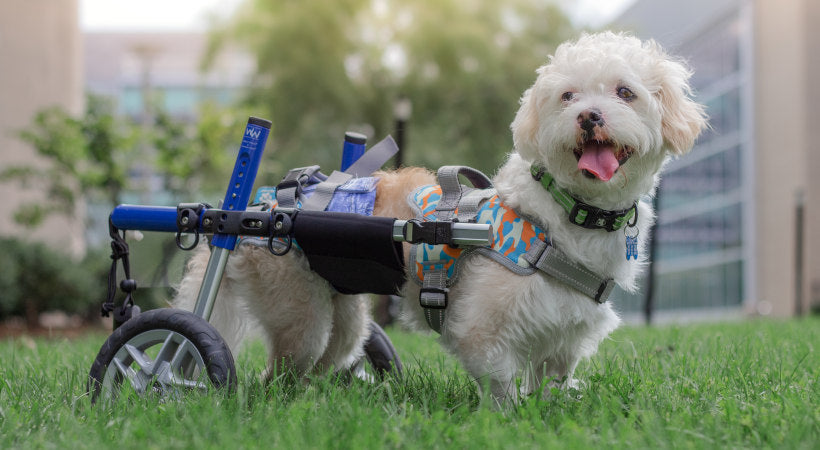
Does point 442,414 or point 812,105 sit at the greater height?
point 812,105

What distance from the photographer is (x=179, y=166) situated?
11922mm

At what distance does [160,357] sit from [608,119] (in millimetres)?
1917

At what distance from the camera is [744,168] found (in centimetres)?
2661

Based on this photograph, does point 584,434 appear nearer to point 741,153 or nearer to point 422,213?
point 422,213

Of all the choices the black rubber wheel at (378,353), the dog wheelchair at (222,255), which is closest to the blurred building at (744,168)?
the black rubber wheel at (378,353)

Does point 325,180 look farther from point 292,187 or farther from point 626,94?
point 626,94

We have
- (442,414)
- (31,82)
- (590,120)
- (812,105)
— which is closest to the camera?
(442,414)

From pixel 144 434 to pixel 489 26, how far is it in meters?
17.7

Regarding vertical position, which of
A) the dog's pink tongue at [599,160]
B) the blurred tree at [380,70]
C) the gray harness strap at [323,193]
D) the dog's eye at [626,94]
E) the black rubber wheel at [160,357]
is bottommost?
the black rubber wheel at [160,357]

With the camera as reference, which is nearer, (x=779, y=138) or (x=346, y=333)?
(x=346, y=333)

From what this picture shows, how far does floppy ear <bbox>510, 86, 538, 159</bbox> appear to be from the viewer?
10.0 ft

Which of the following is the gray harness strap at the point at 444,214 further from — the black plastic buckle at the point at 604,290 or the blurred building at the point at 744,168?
the blurred building at the point at 744,168

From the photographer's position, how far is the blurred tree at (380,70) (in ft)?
57.0

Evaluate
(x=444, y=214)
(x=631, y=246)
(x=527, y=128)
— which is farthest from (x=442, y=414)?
(x=527, y=128)
